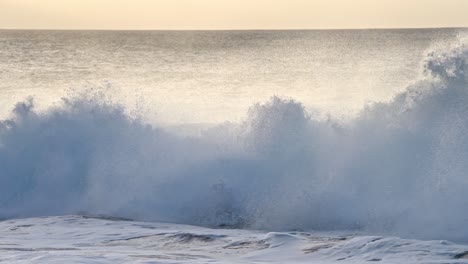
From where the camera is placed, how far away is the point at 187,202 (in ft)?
55.7

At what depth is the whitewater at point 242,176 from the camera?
1461 cm

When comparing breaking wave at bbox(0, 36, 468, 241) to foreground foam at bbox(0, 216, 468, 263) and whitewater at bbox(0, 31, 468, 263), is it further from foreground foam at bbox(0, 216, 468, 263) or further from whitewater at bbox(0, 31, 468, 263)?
foreground foam at bbox(0, 216, 468, 263)

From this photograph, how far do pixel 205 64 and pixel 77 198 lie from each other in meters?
35.8

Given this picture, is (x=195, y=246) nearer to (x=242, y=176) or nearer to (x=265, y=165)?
(x=242, y=176)

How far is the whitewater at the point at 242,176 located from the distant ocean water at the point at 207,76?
57.2 inches

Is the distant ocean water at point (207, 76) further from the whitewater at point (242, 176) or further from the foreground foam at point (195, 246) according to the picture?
the foreground foam at point (195, 246)

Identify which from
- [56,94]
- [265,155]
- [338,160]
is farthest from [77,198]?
[56,94]

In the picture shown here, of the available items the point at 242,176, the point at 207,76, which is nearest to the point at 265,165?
the point at 242,176

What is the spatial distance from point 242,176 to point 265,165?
1.62ft

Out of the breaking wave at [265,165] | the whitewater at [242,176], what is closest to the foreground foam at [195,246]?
the whitewater at [242,176]

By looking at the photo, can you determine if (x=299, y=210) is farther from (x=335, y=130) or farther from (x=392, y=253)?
(x=392, y=253)

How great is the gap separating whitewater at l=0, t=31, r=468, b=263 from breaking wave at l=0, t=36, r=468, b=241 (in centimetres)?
2

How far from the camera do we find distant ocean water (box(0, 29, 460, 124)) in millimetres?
27016

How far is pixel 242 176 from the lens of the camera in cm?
1738
